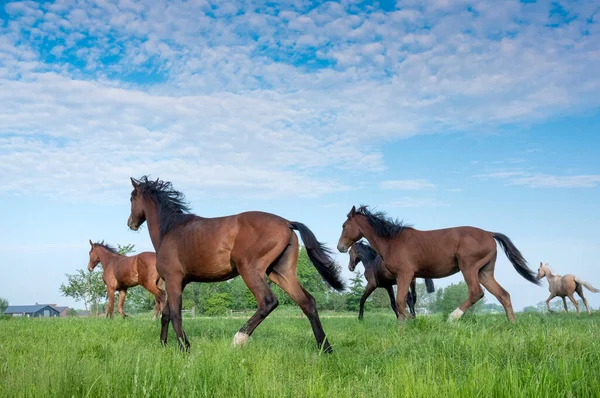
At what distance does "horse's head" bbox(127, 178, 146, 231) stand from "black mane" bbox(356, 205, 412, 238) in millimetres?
5123

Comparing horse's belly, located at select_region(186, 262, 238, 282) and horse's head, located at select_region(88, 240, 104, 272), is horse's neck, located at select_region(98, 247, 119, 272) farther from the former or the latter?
horse's belly, located at select_region(186, 262, 238, 282)

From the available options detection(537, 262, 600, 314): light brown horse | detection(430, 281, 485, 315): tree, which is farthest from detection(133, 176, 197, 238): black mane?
detection(430, 281, 485, 315): tree

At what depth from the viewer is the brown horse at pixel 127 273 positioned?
59.4 feet

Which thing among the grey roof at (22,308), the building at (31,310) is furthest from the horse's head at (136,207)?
the grey roof at (22,308)

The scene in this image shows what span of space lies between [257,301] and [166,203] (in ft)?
9.37

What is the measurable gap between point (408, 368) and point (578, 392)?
1.25m

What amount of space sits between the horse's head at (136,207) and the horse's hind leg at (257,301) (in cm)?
303

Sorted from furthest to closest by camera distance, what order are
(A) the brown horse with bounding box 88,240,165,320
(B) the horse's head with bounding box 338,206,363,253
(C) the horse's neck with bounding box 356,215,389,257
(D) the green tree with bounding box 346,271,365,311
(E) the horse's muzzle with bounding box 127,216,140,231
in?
1. (D) the green tree with bounding box 346,271,365,311
2. (A) the brown horse with bounding box 88,240,165,320
3. (B) the horse's head with bounding box 338,206,363,253
4. (C) the horse's neck with bounding box 356,215,389,257
5. (E) the horse's muzzle with bounding box 127,216,140,231

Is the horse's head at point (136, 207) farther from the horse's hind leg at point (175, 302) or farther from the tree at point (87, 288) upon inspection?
the tree at point (87, 288)

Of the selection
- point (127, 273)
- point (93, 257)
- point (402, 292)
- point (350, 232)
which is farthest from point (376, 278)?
point (93, 257)

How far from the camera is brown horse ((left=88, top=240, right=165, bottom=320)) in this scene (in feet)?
59.4

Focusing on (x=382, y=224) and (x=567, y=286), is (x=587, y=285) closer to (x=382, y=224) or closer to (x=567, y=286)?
(x=567, y=286)

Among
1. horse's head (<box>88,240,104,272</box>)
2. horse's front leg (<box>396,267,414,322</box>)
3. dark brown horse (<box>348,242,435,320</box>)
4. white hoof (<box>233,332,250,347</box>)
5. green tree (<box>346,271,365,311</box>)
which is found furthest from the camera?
green tree (<box>346,271,365,311</box>)

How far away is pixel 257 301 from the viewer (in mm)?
7016
